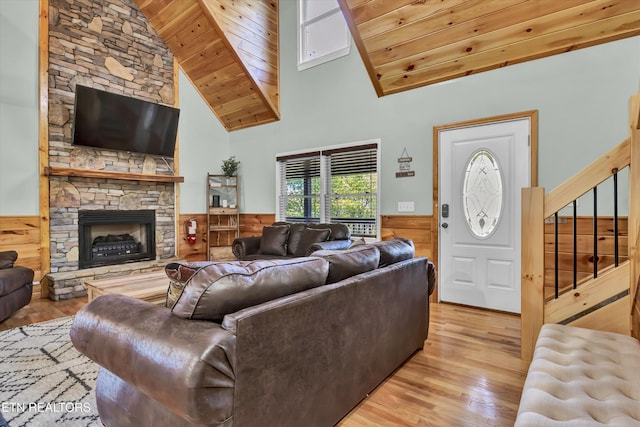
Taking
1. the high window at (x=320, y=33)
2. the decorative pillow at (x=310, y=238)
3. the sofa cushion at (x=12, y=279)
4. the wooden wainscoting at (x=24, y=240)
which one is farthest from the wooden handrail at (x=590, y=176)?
the wooden wainscoting at (x=24, y=240)

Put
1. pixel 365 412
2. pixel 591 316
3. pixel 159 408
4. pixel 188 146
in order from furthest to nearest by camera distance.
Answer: pixel 188 146 → pixel 591 316 → pixel 365 412 → pixel 159 408

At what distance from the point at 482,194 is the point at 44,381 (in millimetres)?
4034

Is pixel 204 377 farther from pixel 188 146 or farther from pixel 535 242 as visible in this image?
pixel 188 146

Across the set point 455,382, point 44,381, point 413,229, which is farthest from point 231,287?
point 413,229

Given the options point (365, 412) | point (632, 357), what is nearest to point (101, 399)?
point (365, 412)

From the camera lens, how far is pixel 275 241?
4543 millimetres

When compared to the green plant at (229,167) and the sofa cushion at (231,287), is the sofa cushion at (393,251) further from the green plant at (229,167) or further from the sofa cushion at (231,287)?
the green plant at (229,167)

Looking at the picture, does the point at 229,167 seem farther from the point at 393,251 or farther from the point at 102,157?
the point at 393,251

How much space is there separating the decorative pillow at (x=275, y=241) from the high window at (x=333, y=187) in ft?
A: 2.52

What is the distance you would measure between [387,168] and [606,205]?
2.20m

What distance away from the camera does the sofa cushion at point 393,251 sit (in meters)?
2.25

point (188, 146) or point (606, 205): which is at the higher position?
point (188, 146)

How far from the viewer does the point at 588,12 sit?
2979 millimetres

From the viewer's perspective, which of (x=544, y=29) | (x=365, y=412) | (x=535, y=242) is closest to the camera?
(x=365, y=412)
